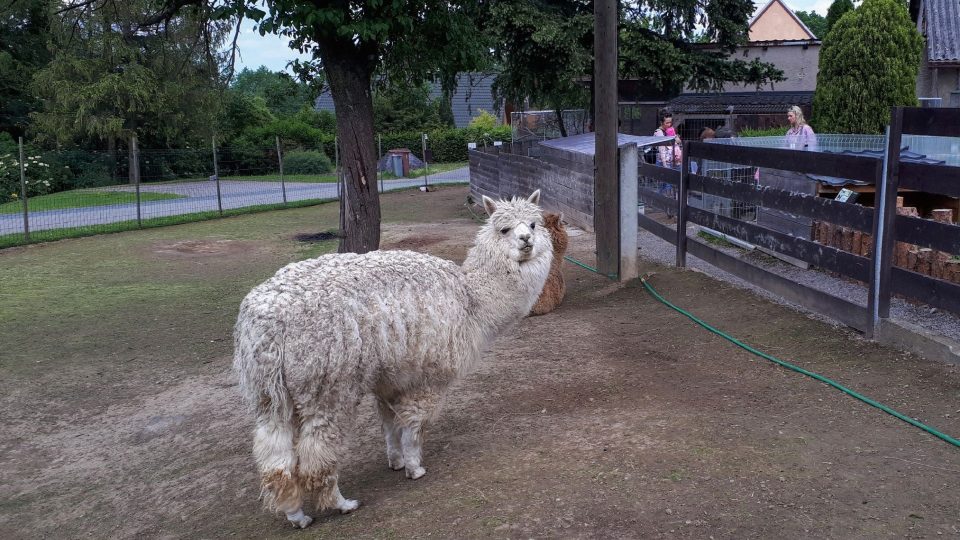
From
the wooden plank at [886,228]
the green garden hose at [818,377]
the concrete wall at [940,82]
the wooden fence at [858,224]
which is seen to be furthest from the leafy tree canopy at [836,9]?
the wooden plank at [886,228]

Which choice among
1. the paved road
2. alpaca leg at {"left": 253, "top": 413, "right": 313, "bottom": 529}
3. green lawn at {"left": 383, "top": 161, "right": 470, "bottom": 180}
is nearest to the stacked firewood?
alpaca leg at {"left": 253, "top": 413, "right": 313, "bottom": 529}

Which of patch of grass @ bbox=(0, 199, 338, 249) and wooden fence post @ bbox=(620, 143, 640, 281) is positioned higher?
wooden fence post @ bbox=(620, 143, 640, 281)

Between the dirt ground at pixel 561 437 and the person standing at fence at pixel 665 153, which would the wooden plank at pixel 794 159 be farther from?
the person standing at fence at pixel 665 153

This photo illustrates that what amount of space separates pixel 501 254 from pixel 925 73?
71.8 ft

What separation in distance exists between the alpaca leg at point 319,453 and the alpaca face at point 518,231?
1522mm

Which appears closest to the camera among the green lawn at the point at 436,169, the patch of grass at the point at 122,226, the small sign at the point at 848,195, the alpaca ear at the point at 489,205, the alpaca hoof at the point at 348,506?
the alpaca hoof at the point at 348,506

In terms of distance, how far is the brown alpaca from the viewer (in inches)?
327

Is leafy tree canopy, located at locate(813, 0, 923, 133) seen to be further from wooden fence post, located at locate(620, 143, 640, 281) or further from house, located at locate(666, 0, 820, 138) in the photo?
wooden fence post, located at locate(620, 143, 640, 281)

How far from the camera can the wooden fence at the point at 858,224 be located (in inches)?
214

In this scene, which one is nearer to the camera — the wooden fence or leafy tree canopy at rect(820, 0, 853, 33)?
the wooden fence

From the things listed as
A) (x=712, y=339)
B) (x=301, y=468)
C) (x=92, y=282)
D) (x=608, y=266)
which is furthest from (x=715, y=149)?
(x=92, y=282)

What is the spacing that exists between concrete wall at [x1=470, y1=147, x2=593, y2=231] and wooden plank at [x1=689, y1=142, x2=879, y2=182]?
A: 3179mm

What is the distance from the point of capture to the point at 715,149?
349 inches

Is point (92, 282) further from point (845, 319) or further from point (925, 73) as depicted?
point (925, 73)
